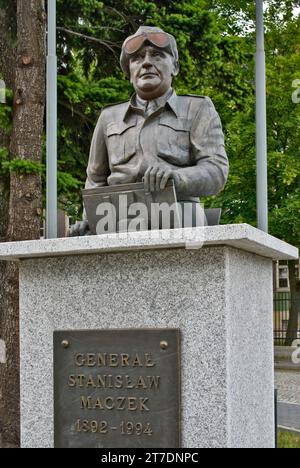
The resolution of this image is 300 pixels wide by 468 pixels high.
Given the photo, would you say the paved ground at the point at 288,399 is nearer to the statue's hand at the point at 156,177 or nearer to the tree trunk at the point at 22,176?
the tree trunk at the point at 22,176

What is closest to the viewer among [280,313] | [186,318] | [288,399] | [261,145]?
[186,318]

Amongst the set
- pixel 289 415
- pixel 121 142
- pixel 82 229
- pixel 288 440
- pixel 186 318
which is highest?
pixel 121 142

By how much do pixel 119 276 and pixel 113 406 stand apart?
82cm

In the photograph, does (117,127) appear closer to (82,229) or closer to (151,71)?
(151,71)

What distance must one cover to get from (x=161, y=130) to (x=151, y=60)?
49 centimetres

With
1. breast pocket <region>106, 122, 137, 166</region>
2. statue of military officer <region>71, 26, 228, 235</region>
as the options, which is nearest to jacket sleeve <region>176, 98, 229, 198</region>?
statue of military officer <region>71, 26, 228, 235</region>

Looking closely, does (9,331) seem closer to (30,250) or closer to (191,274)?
(30,250)

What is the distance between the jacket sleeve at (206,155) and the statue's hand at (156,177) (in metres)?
0.20

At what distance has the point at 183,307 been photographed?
4242 millimetres

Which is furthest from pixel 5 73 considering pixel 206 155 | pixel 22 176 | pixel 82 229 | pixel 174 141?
pixel 206 155

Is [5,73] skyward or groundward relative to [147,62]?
skyward

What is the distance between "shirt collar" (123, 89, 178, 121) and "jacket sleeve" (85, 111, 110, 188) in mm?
252

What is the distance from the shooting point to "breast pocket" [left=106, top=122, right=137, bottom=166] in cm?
484

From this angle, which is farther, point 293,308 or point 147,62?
point 293,308
